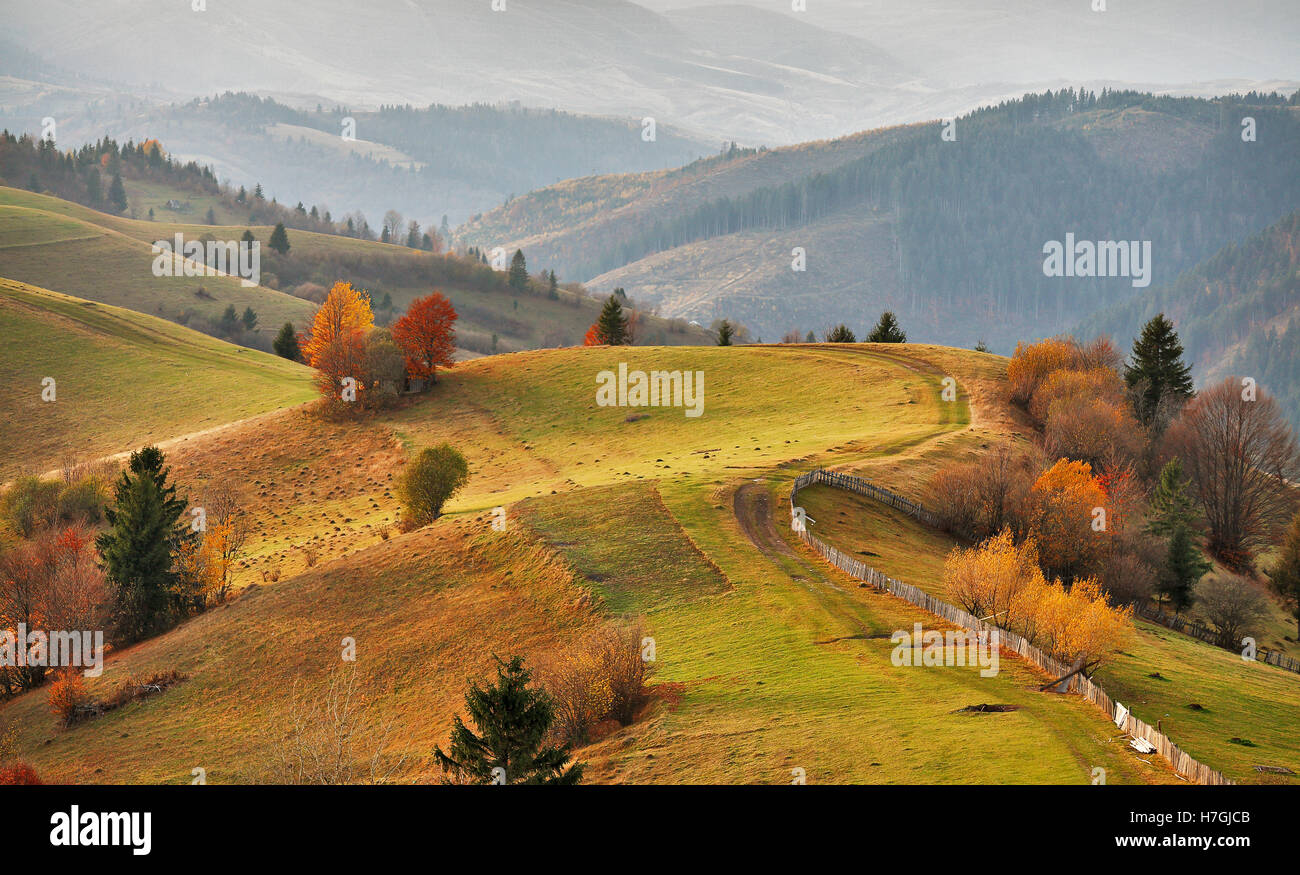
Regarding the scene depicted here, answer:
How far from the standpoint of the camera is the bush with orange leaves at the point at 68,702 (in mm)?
43188

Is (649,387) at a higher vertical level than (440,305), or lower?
lower

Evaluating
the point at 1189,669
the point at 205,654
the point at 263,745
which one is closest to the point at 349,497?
the point at 205,654

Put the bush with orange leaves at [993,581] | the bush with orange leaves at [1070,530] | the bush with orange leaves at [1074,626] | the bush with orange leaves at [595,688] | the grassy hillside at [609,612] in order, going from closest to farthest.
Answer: the grassy hillside at [609,612], the bush with orange leaves at [595,688], the bush with orange leaves at [1074,626], the bush with orange leaves at [993,581], the bush with orange leaves at [1070,530]

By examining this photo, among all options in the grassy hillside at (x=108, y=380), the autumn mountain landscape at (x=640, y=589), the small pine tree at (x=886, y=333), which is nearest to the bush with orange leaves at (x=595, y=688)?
the autumn mountain landscape at (x=640, y=589)

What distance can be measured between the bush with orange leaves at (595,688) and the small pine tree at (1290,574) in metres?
62.9

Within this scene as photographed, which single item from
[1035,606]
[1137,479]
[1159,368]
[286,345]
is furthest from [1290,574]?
[286,345]

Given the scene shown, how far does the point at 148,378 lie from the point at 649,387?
2271 inches

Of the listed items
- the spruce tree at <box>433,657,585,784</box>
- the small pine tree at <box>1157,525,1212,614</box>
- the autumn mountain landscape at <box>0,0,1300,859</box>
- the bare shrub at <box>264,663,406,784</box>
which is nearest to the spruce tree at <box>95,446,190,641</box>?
the autumn mountain landscape at <box>0,0,1300,859</box>

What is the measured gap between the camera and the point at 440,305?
327 ft

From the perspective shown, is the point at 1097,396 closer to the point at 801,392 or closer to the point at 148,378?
the point at 801,392

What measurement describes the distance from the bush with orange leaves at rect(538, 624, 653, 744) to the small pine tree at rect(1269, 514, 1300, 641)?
62884 mm

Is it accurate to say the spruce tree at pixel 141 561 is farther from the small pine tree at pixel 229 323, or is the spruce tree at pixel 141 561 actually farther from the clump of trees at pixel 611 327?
the small pine tree at pixel 229 323

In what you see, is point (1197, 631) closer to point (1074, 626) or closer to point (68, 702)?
point (1074, 626)
